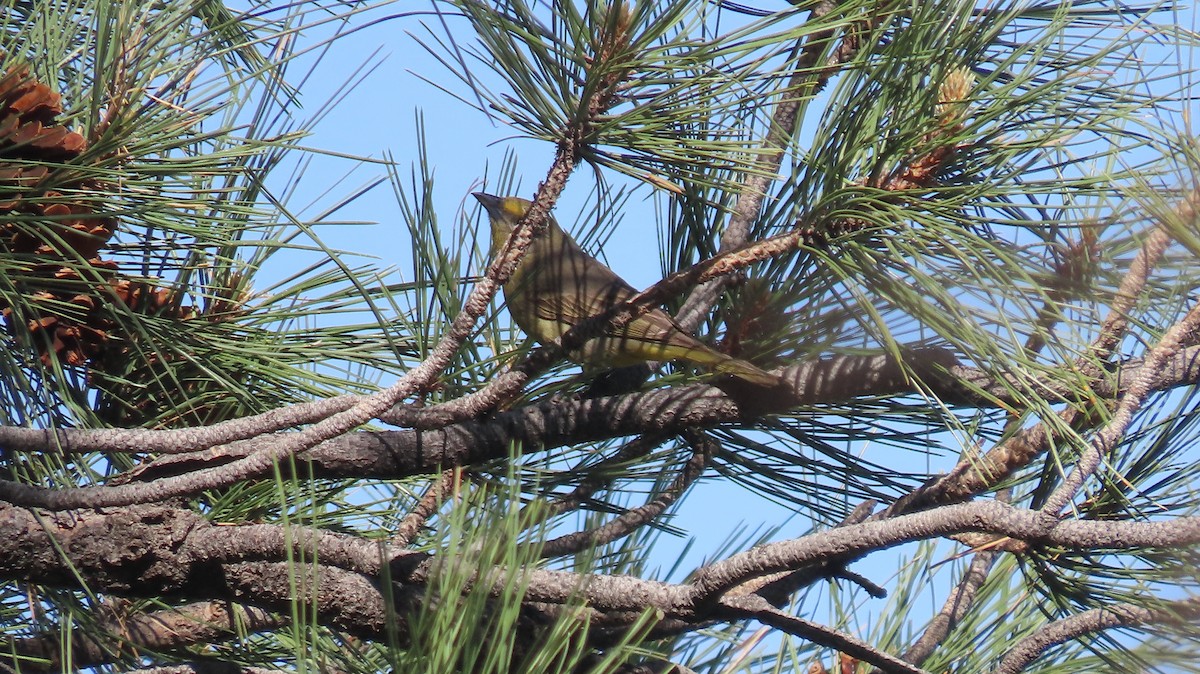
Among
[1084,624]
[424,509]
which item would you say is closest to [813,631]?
[1084,624]

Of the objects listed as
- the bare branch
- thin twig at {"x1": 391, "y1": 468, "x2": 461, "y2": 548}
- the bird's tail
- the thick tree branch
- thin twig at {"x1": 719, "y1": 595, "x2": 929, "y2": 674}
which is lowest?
the thick tree branch

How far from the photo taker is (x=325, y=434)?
5.13 feet

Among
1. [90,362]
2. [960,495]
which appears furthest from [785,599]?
[90,362]

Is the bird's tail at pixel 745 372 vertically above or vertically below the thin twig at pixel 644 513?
above

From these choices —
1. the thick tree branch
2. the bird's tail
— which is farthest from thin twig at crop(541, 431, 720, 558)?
the thick tree branch

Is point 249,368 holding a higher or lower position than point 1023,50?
lower

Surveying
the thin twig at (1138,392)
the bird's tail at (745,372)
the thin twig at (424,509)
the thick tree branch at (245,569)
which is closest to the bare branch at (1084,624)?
the thin twig at (1138,392)

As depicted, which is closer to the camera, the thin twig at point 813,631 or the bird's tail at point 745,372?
the thin twig at point 813,631

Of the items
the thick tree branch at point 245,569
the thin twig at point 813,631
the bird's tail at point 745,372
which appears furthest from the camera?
the bird's tail at point 745,372

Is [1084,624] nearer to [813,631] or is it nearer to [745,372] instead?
[813,631]

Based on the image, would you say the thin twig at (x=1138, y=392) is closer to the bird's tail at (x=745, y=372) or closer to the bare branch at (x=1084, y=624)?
the bare branch at (x=1084, y=624)

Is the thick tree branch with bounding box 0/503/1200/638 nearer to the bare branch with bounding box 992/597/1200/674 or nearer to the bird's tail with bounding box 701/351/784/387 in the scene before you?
the bare branch with bounding box 992/597/1200/674

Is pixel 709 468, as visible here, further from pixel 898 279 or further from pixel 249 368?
pixel 249 368

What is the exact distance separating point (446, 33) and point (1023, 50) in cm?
88
